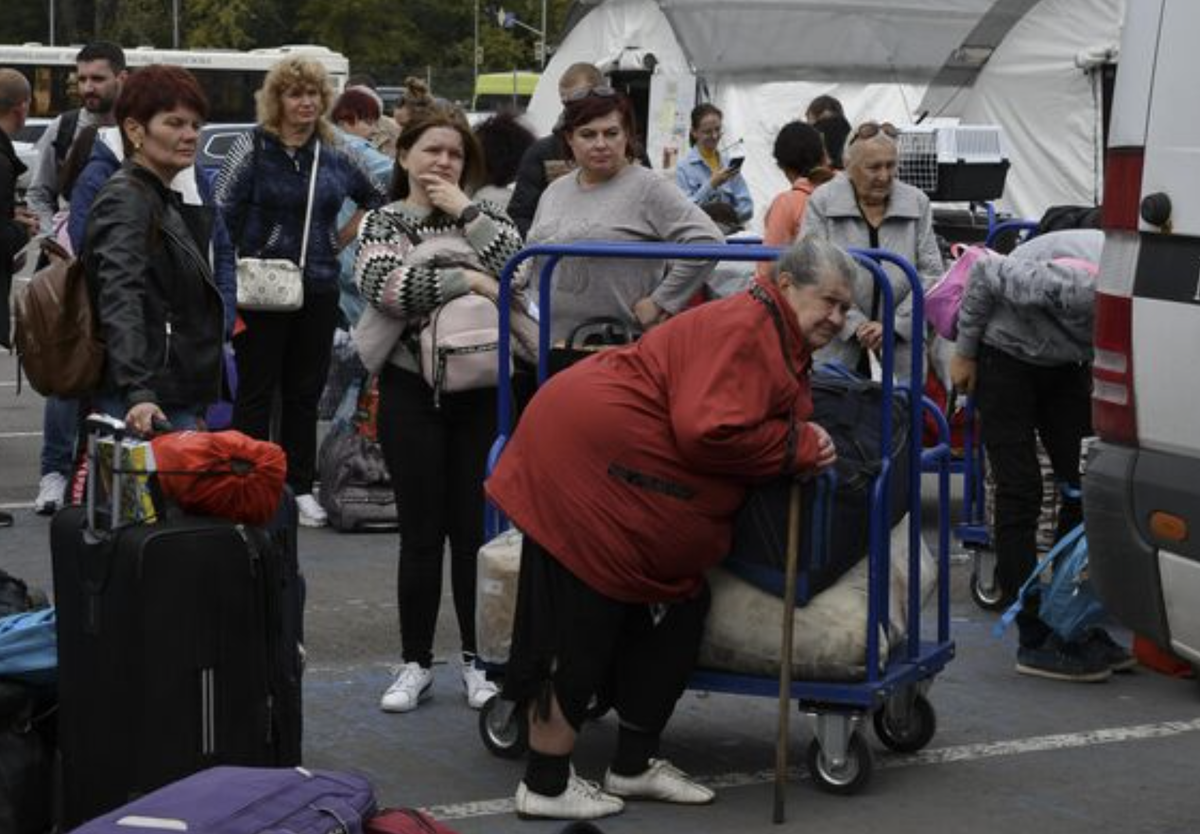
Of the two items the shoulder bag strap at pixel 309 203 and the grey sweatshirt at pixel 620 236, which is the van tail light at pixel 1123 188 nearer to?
the grey sweatshirt at pixel 620 236

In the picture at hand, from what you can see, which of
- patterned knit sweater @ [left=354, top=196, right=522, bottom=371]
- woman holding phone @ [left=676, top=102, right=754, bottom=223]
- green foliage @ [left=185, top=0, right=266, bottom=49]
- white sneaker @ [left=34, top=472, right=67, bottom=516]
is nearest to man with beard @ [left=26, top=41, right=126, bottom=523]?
white sneaker @ [left=34, top=472, right=67, bottom=516]

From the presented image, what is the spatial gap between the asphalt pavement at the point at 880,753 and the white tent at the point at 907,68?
18.6 metres

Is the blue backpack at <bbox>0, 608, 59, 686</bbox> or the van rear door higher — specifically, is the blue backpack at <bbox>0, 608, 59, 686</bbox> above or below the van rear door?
below

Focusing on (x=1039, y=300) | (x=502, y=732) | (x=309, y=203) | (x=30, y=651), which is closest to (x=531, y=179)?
(x=309, y=203)

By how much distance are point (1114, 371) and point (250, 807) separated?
7.90ft

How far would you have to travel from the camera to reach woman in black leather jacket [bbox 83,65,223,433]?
6.72 m

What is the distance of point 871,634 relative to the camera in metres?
6.38

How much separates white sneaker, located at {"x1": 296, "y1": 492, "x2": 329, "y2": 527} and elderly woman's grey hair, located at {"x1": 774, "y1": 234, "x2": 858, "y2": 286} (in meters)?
5.05

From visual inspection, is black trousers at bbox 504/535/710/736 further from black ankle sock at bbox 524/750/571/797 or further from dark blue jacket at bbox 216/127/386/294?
dark blue jacket at bbox 216/127/386/294

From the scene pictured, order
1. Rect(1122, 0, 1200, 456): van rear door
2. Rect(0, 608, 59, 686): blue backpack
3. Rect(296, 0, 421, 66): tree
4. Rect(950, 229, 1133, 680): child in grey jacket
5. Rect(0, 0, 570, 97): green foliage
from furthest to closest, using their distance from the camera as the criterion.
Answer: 1. Rect(296, 0, 421, 66): tree
2. Rect(0, 0, 570, 97): green foliage
3. Rect(950, 229, 1133, 680): child in grey jacket
4. Rect(0, 608, 59, 686): blue backpack
5. Rect(1122, 0, 1200, 456): van rear door

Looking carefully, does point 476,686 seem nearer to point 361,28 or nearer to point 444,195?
point 444,195

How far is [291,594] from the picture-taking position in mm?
6070

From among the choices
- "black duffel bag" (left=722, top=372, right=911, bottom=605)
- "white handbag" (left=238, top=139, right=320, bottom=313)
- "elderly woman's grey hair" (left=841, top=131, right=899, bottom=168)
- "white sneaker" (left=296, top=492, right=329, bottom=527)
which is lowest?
"white sneaker" (left=296, top=492, right=329, bottom=527)

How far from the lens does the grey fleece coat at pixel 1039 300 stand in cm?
827
